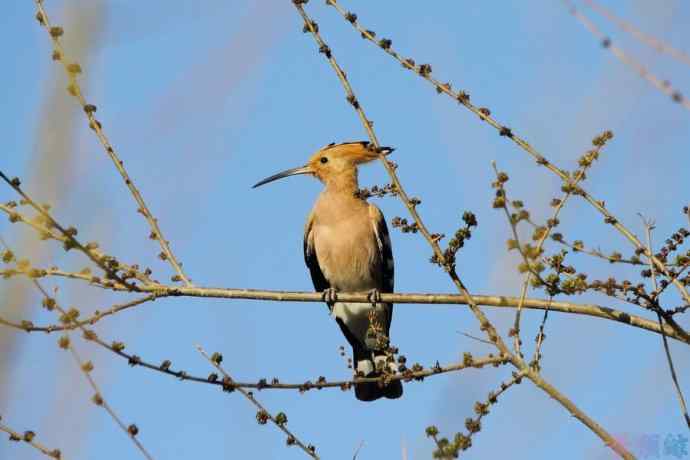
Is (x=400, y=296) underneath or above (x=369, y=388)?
underneath

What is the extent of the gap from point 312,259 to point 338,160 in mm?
845

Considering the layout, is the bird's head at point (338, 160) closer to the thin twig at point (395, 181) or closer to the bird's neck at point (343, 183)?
the bird's neck at point (343, 183)

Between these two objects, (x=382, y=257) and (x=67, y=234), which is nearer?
(x=67, y=234)

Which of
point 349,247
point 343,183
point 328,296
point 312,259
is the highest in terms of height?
point 343,183

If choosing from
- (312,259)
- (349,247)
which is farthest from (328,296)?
(312,259)

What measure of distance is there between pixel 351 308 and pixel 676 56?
545 centimetres

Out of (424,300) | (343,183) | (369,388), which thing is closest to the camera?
(424,300)

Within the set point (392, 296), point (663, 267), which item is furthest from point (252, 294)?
point (663, 267)

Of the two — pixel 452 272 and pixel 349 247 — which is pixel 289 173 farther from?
pixel 452 272

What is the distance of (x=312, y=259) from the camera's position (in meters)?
6.98

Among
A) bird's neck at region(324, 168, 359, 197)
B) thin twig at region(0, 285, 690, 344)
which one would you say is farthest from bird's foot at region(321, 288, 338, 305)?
bird's neck at region(324, 168, 359, 197)

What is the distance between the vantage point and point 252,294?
397 centimetres

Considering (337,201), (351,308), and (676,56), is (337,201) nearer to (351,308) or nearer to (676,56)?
(351,308)

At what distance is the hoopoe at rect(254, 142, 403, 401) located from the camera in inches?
262
